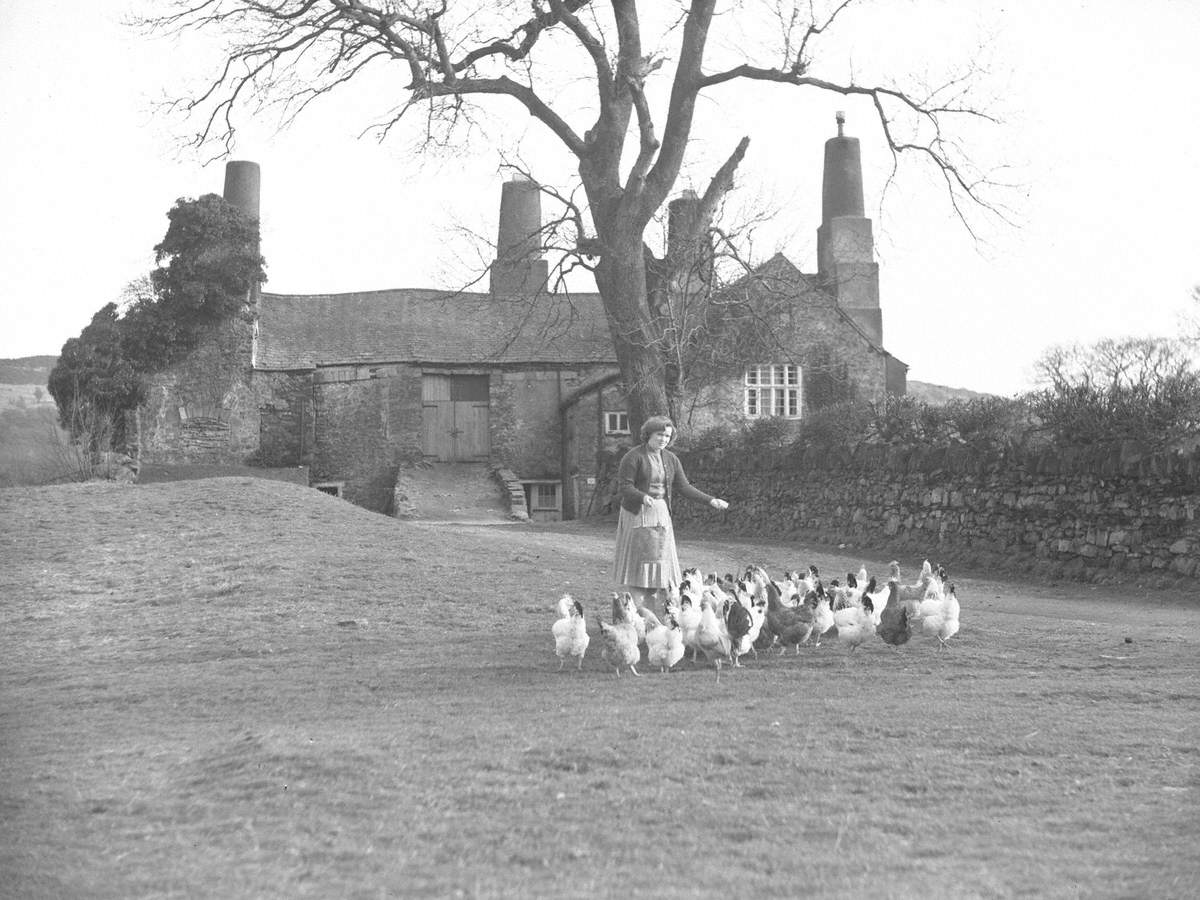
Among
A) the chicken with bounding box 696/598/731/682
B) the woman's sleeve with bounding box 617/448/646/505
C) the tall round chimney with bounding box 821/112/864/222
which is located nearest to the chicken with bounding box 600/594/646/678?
the chicken with bounding box 696/598/731/682

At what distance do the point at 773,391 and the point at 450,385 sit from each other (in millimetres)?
11042

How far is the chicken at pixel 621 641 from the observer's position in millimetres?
10492

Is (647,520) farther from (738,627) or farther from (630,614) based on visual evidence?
(738,627)

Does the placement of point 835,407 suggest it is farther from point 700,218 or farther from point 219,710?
point 219,710

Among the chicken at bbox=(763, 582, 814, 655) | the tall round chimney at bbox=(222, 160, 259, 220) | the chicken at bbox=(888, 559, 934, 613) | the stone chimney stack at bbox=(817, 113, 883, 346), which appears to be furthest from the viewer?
the tall round chimney at bbox=(222, 160, 259, 220)

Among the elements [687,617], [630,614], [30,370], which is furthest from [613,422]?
[630,614]

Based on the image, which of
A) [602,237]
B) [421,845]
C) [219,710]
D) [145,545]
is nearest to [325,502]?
[145,545]

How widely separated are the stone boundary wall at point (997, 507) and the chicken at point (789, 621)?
826 centimetres

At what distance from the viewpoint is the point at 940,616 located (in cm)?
1180

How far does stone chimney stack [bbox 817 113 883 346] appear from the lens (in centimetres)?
4191

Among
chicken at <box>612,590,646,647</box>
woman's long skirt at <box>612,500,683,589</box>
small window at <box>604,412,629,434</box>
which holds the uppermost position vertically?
small window at <box>604,412,629,434</box>

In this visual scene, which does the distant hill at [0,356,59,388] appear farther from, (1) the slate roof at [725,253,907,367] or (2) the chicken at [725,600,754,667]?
(2) the chicken at [725,600,754,667]

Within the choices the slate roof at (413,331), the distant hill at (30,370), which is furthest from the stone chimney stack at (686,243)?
the distant hill at (30,370)

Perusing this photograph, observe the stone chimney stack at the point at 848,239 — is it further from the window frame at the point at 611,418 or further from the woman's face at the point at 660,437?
the woman's face at the point at 660,437
